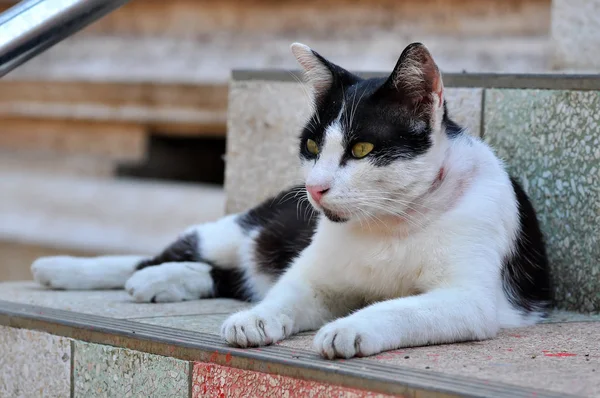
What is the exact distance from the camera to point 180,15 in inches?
217

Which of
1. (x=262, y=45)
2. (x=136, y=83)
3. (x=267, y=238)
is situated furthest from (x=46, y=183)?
(x=267, y=238)

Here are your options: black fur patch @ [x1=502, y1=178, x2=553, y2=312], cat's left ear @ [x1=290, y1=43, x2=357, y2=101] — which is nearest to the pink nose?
cat's left ear @ [x1=290, y1=43, x2=357, y2=101]

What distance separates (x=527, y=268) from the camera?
287 centimetres

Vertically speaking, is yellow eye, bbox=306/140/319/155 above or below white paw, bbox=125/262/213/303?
above

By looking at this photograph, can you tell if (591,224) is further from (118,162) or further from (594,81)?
(118,162)

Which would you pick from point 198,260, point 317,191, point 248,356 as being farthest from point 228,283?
point 248,356

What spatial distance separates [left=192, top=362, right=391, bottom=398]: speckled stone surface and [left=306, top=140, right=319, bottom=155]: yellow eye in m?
0.65

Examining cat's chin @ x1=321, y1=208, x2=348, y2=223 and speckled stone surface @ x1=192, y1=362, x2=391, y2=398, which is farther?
cat's chin @ x1=321, y1=208, x2=348, y2=223

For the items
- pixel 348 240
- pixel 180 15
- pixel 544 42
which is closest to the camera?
pixel 348 240

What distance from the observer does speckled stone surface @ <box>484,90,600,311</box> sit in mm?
3000

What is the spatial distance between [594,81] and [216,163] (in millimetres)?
3586

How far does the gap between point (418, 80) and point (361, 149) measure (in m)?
0.23

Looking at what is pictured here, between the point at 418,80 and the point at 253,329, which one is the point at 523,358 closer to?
the point at 253,329

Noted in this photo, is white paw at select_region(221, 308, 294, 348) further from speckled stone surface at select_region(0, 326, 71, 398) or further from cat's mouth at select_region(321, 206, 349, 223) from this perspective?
speckled stone surface at select_region(0, 326, 71, 398)
